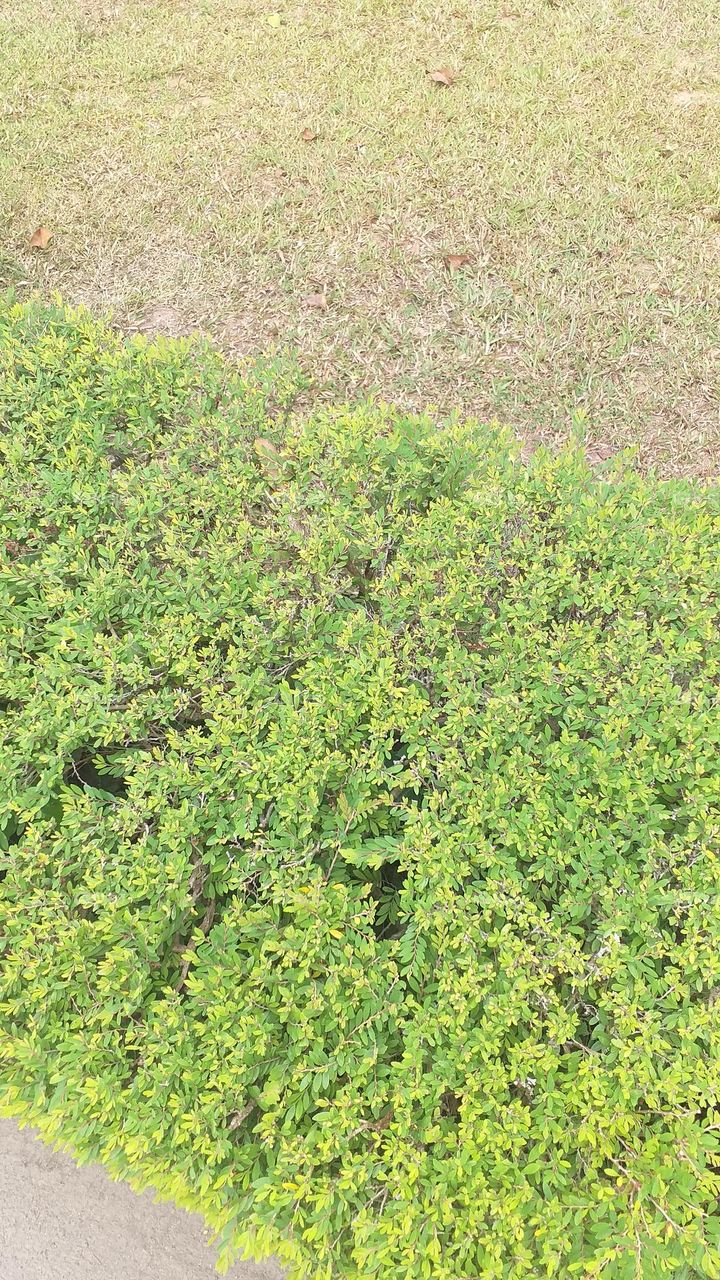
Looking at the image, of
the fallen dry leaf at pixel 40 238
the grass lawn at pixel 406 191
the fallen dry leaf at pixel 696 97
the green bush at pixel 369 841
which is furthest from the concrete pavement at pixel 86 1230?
the fallen dry leaf at pixel 696 97

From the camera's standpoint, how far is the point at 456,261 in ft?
14.9

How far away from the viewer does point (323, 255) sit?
4.68 m

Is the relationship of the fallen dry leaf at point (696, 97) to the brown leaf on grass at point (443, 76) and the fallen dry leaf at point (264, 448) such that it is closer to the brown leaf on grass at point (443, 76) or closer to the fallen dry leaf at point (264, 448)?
the brown leaf on grass at point (443, 76)

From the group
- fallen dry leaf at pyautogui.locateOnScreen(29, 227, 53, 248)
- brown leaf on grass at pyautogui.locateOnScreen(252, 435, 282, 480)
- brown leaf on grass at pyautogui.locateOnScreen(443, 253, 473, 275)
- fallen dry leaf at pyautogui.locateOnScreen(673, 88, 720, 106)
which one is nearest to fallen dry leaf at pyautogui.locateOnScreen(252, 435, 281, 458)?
brown leaf on grass at pyautogui.locateOnScreen(252, 435, 282, 480)

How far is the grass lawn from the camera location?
4.21 meters

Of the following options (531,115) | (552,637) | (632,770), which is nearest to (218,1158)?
(632,770)

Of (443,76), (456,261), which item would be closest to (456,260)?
(456,261)

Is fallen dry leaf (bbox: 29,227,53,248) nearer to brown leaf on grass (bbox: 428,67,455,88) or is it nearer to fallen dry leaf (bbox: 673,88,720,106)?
brown leaf on grass (bbox: 428,67,455,88)

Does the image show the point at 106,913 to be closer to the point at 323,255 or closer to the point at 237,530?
the point at 237,530

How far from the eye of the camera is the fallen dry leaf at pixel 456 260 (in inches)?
179

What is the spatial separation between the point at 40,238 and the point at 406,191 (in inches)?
97.8

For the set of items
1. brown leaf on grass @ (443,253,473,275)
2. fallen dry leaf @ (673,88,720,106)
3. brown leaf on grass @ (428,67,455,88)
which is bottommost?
brown leaf on grass @ (443,253,473,275)

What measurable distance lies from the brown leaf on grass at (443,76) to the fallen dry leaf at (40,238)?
2998 millimetres

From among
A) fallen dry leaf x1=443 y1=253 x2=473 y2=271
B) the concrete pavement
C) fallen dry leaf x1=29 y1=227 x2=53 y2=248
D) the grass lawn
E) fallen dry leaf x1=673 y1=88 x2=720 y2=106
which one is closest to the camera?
the concrete pavement
